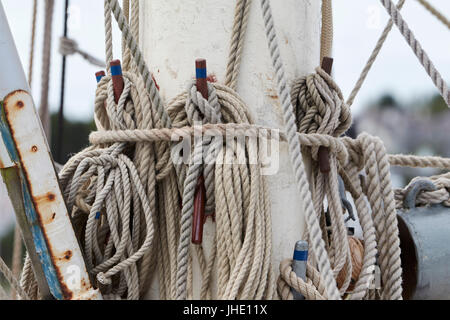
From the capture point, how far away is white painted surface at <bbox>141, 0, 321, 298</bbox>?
43.8 inches

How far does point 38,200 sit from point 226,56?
48 cm

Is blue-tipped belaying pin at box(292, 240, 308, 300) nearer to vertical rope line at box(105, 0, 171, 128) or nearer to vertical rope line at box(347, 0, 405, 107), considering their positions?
vertical rope line at box(105, 0, 171, 128)

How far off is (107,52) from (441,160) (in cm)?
94

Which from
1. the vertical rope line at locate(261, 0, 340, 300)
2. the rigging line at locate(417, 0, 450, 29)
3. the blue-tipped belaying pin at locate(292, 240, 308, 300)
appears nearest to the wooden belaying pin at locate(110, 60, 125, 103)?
the vertical rope line at locate(261, 0, 340, 300)

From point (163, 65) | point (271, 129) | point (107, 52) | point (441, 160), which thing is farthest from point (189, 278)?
point (441, 160)

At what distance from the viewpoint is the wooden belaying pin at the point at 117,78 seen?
1133 millimetres

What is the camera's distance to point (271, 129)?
110 centimetres

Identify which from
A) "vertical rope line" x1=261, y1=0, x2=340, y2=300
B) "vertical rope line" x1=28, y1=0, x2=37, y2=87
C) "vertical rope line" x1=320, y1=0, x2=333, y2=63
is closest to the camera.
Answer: "vertical rope line" x1=261, y1=0, x2=340, y2=300

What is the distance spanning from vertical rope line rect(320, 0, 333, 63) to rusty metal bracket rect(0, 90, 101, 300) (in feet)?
2.50

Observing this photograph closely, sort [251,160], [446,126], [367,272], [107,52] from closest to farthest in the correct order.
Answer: [251,160] < [367,272] < [107,52] < [446,126]

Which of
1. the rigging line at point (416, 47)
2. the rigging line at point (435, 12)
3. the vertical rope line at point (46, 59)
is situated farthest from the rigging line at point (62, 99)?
the rigging line at point (416, 47)

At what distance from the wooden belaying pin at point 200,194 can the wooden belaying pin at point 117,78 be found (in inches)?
7.5

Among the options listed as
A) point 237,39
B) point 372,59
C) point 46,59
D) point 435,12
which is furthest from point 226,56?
point 46,59

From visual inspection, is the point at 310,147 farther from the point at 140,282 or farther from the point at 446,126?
the point at 446,126
